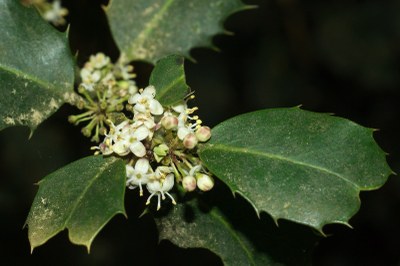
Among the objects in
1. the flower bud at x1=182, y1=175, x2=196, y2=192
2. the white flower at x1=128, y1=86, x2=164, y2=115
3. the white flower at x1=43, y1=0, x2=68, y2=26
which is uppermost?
the white flower at x1=128, y1=86, x2=164, y2=115

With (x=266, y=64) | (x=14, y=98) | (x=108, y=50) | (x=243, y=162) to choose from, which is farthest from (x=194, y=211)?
(x=266, y=64)

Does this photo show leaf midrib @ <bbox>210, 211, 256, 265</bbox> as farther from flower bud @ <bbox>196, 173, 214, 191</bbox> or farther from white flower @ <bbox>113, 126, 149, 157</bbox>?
white flower @ <bbox>113, 126, 149, 157</bbox>

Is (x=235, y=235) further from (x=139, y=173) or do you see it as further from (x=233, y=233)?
(x=139, y=173)

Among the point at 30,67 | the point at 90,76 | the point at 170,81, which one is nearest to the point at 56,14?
the point at 90,76

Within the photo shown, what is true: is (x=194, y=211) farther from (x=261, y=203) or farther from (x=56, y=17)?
(x=56, y=17)

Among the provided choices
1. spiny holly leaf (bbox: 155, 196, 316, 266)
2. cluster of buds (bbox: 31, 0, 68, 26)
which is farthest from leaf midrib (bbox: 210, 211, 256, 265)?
cluster of buds (bbox: 31, 0, 68, 26)

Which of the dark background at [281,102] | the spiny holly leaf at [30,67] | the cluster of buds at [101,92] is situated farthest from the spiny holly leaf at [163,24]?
the dark background at [281,102]
